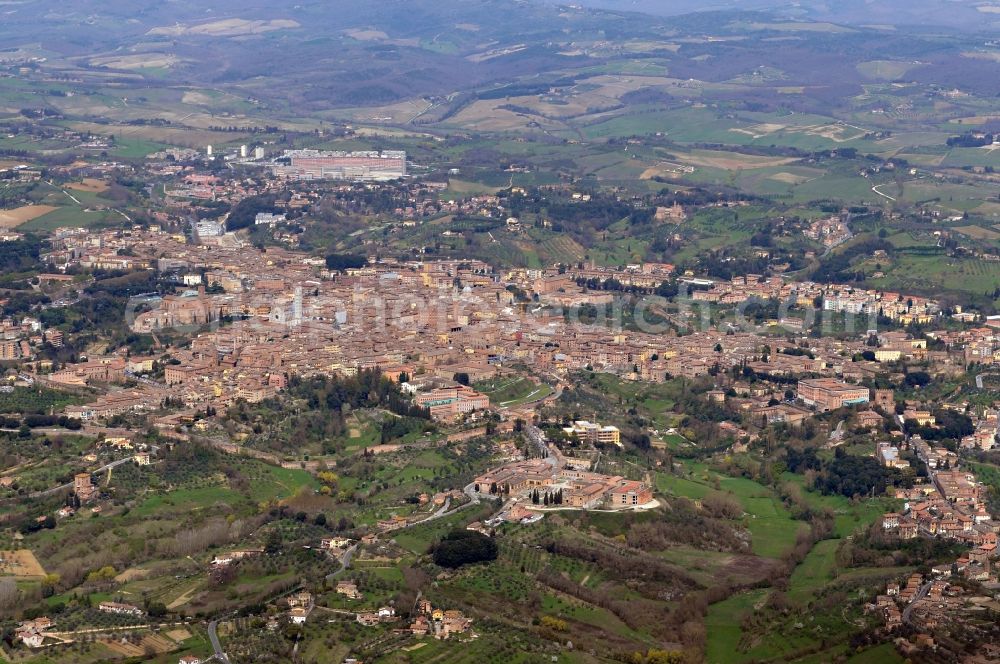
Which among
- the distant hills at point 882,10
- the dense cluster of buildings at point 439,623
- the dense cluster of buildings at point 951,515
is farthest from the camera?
the distant hills at point 882,10

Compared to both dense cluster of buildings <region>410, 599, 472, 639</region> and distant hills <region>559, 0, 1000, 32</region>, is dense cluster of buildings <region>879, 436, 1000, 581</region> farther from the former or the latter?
distant hills <region>559, 0, 1000, 32</region>

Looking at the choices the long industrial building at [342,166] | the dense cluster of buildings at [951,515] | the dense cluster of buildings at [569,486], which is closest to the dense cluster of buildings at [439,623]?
the dense cluster of buildings at [569,486]

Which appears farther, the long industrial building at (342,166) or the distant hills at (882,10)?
the distant hills at (882,10)

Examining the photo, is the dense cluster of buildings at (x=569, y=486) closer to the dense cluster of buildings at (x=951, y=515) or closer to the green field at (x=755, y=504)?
the green field at (x=755, y=504)

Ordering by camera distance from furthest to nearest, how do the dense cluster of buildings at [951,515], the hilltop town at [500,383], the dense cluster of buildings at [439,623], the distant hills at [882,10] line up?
the distant hills at [882,10] → the dense cluster of buildings at [951,515] → the hilltop town at [500,383] → the dense cluster of buildings at [439,623]

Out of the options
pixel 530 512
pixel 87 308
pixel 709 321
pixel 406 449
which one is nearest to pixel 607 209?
pixel 709 321

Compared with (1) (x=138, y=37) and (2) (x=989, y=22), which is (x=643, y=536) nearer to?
(1) (x=138, y=37)

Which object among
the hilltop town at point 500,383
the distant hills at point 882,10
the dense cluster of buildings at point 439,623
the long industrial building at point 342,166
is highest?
the dense cluster of buildings at point 439,623

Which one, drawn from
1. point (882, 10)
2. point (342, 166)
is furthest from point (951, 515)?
point (882, 10)

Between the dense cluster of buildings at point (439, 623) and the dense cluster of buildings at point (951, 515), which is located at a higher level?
the dense cluster of buildings at point (439, 623)
